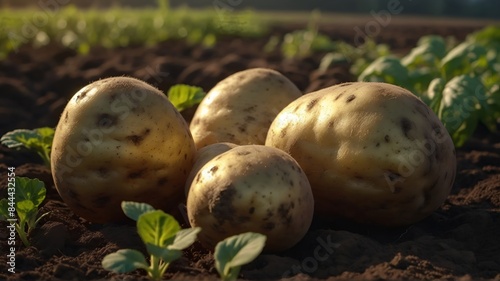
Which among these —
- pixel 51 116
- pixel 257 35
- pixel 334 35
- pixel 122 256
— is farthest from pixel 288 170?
pixel 334 35

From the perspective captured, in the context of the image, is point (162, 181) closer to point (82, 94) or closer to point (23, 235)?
point (82, 94)

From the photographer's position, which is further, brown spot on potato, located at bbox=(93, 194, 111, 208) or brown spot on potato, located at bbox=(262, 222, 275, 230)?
brown spot on potato, located at bbox=(93, 194, 111, 208)

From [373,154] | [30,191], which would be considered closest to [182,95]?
[30,191]

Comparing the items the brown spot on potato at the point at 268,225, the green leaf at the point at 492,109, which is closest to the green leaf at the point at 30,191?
the brown spot on potato at the point at 268,225

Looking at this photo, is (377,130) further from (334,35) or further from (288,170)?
(334,35)

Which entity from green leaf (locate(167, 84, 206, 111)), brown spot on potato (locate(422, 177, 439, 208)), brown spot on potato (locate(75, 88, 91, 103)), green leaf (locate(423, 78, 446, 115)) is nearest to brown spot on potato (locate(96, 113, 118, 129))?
brown spot on potato (locate(75, 88, 91, 103))

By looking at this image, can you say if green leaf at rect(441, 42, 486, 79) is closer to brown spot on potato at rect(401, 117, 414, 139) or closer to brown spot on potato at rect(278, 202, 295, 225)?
brown spot on potato at rect(401, 117, 414, 139)

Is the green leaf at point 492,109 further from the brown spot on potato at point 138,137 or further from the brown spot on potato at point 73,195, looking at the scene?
the brown spot on potato at point 73,195
